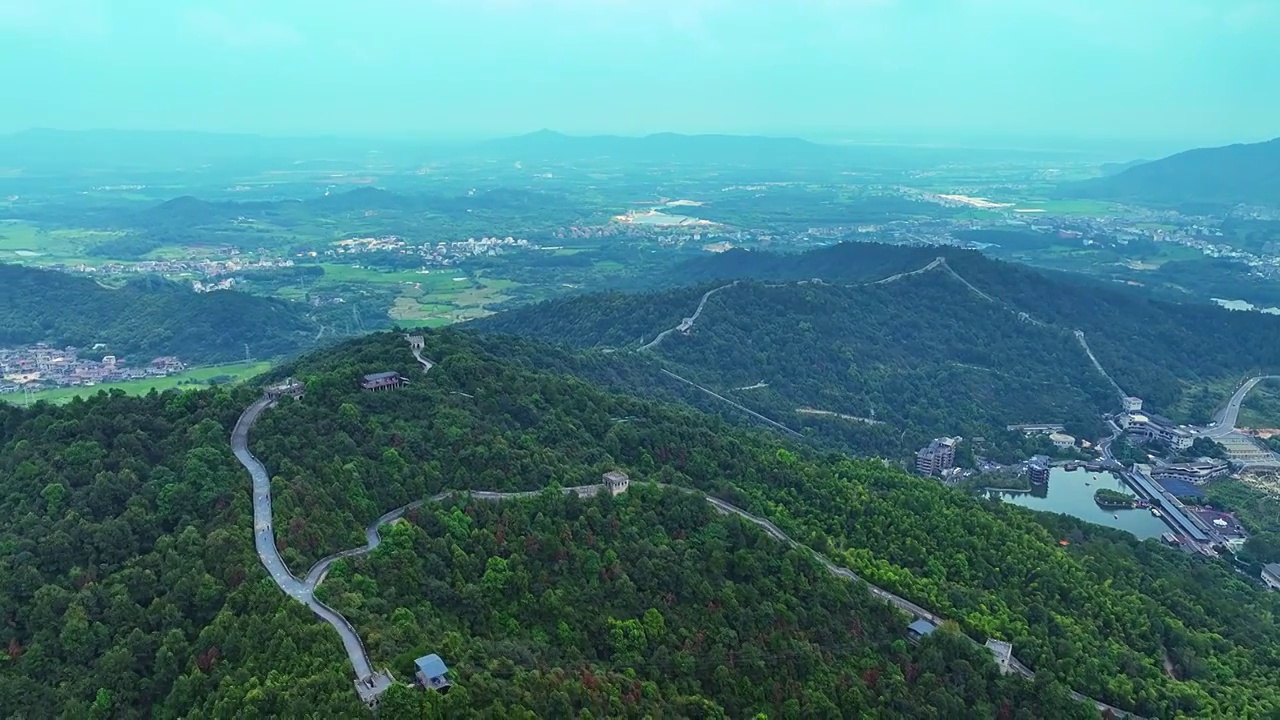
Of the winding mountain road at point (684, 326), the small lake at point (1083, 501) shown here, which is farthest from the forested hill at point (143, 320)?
the small lake at point (1083, 501)

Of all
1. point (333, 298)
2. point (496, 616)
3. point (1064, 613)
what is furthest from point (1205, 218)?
point (496, 616)

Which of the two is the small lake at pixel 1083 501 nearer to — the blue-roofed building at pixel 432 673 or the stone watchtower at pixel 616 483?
the stone watchtower at pixel 616 483

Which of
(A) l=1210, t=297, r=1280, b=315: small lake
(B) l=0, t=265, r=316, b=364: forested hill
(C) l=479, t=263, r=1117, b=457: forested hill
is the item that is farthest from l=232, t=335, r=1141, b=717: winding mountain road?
(A) l=1210, t=297, r=1280, b=315: small lake

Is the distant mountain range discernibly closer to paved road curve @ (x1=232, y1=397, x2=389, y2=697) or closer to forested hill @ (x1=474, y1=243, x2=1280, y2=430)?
forested hill @ (x1=474, y1=243, x2=1280, y2=430)

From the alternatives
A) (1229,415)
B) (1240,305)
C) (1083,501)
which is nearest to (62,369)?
(1083,501)

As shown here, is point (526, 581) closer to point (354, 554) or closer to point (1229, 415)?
point (354, 554)

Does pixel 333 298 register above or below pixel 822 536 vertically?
below

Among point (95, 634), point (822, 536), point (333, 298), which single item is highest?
point (95, 634)

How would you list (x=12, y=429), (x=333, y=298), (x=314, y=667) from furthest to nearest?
(x=333, y=298) < (x=12, y=429) < (x=314, y=667)

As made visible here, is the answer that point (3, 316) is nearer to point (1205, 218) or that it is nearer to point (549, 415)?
point (549, 415)
